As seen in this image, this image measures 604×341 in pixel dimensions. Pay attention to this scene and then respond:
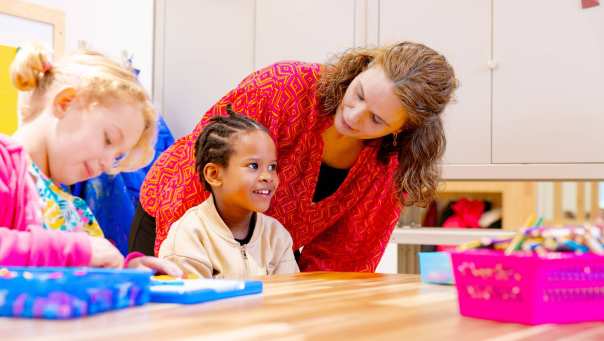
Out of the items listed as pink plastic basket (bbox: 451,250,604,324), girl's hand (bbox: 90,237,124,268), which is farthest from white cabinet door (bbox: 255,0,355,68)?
pink plastic basket (bbox: 451,250,604,324)

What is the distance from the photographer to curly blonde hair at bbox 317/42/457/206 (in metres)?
1.66

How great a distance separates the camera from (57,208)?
4.06 ft

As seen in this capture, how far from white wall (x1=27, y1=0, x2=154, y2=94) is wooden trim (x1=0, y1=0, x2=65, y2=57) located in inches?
2.0

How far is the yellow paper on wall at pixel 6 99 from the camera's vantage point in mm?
2961

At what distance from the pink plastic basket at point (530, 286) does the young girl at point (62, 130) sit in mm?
505

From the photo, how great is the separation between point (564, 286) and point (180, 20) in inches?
107

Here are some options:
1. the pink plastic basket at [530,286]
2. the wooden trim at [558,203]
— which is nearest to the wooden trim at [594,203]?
the wooden trim at [558,203]

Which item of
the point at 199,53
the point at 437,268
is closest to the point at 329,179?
the point at 437,268

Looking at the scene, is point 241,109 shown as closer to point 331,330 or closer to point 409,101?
point 409,101

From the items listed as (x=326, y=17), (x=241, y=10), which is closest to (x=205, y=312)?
(x=326, y=17)

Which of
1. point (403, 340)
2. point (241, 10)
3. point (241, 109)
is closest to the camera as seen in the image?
point (403, 340)

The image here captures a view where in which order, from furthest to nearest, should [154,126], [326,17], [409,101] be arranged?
[326,17]
[409,101]
[154,126]

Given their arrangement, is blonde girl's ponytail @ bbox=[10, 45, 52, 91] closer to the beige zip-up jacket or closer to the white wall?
the beige zip-up jacket

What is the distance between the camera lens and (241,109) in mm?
1805
